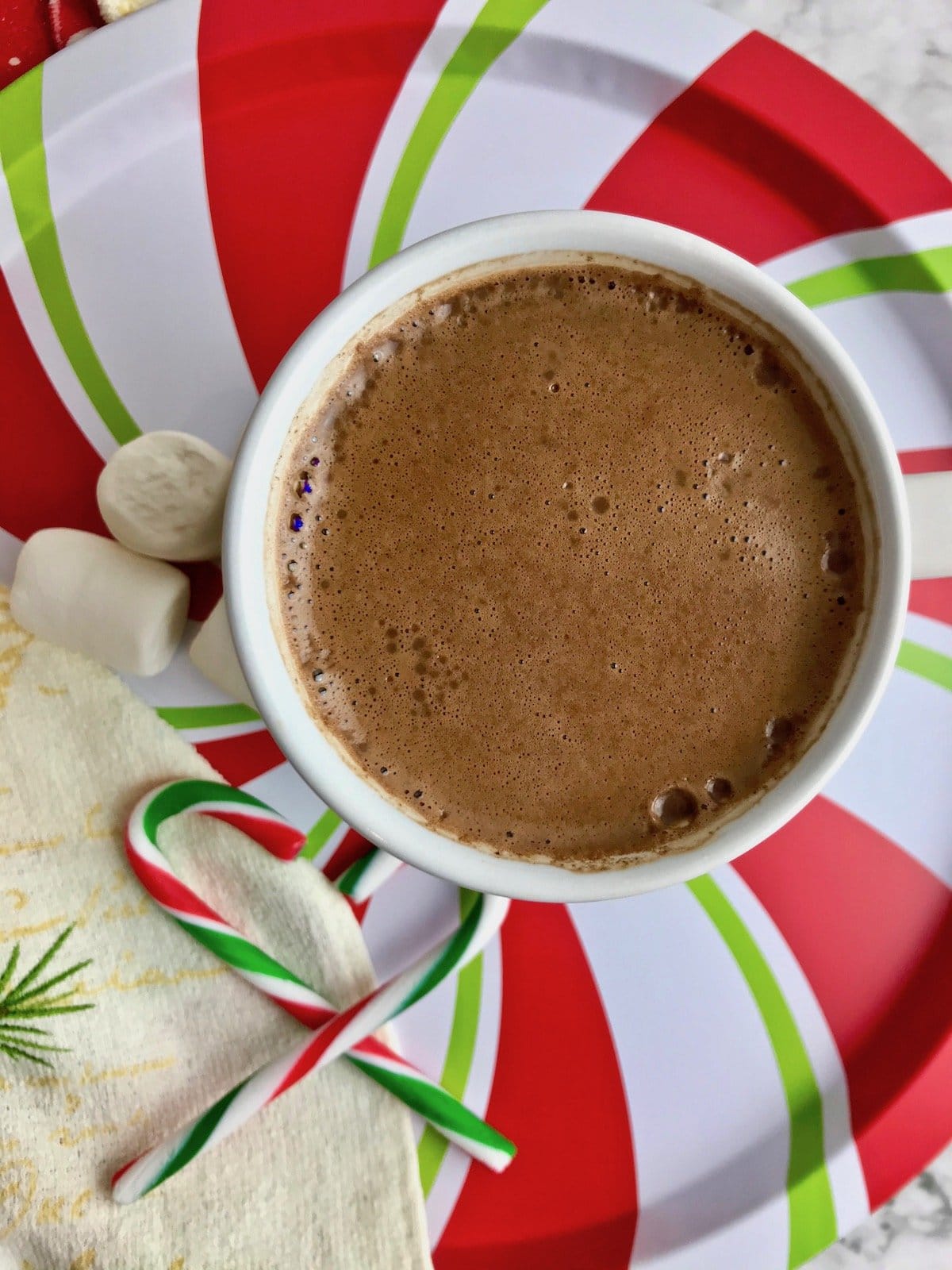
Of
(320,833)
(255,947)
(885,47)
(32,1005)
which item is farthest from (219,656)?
(885,47)

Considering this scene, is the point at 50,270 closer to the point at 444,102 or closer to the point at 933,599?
the point at 444,102

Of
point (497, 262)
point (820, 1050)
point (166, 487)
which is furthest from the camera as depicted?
point (820, 1050)

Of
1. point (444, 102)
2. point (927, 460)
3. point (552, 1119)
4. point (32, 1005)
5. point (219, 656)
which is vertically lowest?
point (552, 1119)

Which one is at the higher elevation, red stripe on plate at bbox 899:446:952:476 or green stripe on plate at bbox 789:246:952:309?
green stripe on plate at bbox 789:246:952:309

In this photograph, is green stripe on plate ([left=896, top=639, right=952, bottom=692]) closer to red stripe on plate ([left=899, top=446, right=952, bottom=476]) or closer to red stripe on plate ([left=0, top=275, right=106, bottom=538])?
red stripe on plate ([left=899, top=446, right=952, bottom=476])

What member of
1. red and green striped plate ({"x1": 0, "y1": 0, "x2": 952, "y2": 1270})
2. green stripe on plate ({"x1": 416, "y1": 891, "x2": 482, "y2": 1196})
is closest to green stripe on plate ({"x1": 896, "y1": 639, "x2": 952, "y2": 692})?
red and green striped plate ({"x1": 0, "y1": 0, "x2": 952, "y2": 1270})

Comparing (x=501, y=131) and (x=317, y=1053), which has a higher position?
(x=501, y=131)

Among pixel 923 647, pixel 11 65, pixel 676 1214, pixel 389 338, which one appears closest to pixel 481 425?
pixel 389 338
